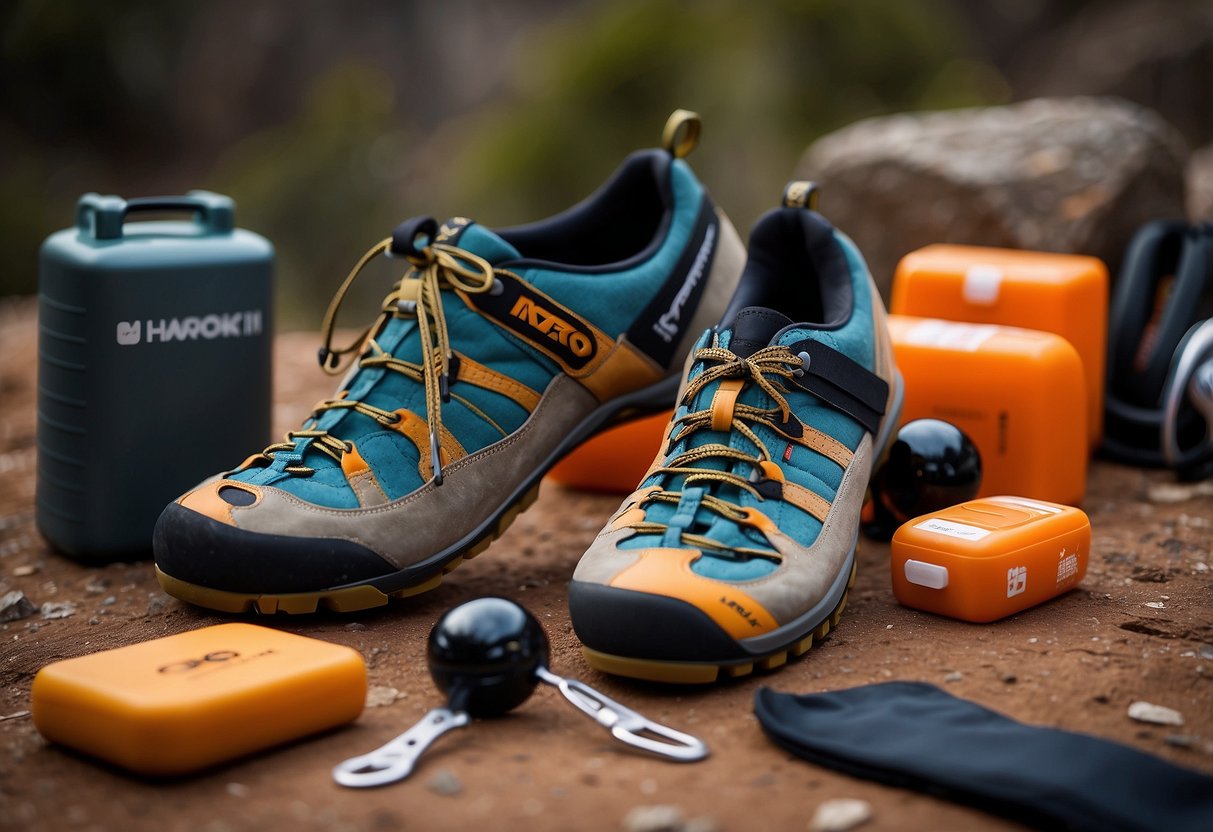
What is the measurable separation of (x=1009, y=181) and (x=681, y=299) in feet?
6.46

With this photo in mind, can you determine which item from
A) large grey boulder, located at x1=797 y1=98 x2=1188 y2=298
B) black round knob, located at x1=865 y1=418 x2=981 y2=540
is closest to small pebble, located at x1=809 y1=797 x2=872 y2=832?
black round knob, located at x1=865 y1=418 x2=981 y2=540

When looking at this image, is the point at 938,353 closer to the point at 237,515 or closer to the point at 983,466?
the point at 983,466

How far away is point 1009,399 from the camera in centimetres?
301

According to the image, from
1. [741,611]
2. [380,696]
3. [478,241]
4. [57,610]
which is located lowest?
[57,610]

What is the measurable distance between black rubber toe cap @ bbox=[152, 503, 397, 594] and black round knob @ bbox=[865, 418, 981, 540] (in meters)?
1.21

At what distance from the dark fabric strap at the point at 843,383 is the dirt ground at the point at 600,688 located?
0.40 m

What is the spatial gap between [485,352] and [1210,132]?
12.2 metres

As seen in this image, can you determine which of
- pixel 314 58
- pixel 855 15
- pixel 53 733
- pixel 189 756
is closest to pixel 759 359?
pixel 189 756

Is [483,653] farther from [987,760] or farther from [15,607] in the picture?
[15,607]

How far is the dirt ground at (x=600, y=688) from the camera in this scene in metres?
1.68

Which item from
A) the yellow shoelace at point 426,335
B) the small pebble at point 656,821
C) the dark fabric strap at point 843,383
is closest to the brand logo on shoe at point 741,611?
the small pebble at point 656,821

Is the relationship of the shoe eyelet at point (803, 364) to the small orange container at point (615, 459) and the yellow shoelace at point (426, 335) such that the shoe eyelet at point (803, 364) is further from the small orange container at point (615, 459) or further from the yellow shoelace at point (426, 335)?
the small orange container at point (615, 459)

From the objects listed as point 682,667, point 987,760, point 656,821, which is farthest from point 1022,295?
point 656,821

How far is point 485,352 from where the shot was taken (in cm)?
264
